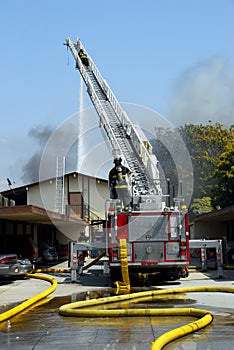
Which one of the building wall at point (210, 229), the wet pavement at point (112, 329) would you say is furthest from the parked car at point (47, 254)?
the wet pavement at point (112, 329)

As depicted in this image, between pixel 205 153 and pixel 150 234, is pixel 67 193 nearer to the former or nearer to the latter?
pixel 205 153

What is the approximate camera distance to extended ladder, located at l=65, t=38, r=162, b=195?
19.6 m

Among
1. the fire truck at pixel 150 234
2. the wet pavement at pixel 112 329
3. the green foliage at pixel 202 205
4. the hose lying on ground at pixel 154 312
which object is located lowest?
the wet pavement at pixel 112 329

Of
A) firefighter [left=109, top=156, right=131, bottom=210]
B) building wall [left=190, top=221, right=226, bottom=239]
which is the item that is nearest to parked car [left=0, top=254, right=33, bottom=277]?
firefighter [left=109, top=156, right=131, bottom=210]

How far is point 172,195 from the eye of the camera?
18.0m

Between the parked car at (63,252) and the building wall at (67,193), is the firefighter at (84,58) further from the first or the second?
the parked car at (63,252)

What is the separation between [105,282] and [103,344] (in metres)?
10.6

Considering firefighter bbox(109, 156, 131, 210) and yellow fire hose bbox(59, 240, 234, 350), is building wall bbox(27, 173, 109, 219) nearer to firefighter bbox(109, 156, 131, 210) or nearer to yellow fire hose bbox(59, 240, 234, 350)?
firefighter bbox(109, 156, 131, 210)

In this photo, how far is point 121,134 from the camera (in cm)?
2219

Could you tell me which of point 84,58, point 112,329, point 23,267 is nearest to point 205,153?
point 84,58

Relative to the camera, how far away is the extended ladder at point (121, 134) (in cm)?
1956

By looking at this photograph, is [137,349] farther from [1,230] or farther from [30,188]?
[30,188]

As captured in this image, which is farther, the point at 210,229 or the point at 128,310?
the point at 210,229

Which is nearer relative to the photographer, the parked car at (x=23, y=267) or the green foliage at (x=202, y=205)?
the parked car at (x=23, y=267)
